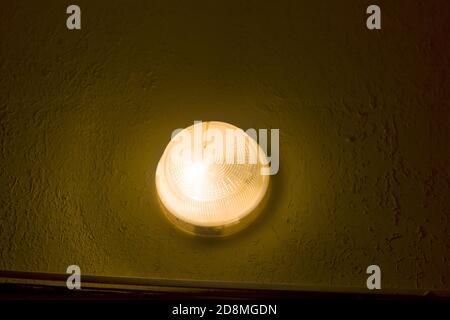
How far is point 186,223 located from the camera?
1.10 meters

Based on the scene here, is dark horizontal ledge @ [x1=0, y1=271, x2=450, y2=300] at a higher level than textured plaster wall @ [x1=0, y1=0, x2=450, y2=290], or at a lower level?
lower

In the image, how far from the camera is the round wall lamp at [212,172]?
3.50 feet

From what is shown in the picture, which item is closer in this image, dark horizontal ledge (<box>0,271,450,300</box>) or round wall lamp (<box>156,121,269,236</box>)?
dark horizontal ledge (<box>0,271,450,300</box>)

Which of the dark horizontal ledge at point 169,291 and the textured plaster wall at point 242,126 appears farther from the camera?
the textured plaster wall at point 242,126

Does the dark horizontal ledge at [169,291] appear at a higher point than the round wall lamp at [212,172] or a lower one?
lower

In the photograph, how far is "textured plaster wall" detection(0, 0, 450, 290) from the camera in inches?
44.2

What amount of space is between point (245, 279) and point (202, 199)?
7.7 inches

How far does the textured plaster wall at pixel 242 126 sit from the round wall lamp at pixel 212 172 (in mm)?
75

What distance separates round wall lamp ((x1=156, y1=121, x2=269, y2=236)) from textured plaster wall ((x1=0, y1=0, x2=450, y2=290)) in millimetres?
75

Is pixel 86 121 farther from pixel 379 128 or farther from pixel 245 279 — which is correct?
pixel 379 128

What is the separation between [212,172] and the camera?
41.9 inches

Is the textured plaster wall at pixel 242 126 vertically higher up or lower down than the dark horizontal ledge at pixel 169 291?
higher up

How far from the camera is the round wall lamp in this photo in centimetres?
107

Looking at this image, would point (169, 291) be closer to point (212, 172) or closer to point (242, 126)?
point (212, 172)
